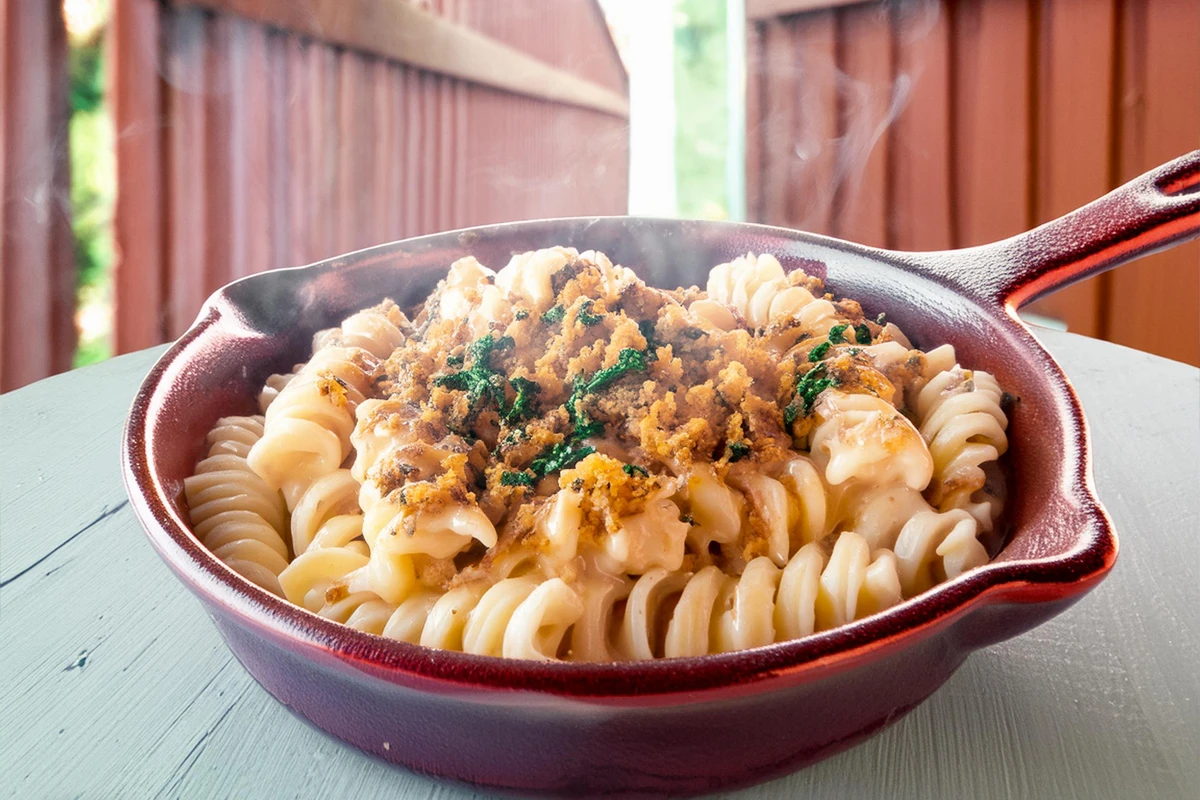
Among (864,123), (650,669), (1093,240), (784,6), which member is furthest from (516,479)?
(864,123)

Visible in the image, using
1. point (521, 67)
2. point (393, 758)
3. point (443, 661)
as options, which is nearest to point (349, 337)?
point (393, 758)

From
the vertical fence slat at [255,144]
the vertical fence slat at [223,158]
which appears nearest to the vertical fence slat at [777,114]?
the vertical fence slat at [255,144]

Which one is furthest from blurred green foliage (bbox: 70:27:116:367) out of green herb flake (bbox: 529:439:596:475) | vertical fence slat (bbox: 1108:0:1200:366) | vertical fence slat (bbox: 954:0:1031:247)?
vertical fence slat (bbox: 1108:0:1200:366)

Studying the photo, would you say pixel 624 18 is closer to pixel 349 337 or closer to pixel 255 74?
pixel 255 74

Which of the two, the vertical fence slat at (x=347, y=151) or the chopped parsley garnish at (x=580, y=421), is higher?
the vertical fence slat at (x=347, y=151)

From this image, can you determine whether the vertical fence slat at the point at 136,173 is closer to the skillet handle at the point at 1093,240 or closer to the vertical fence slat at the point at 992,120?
the skillet handle at the point at 1093,240

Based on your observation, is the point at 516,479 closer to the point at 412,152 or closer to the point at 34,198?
the point at 34,198

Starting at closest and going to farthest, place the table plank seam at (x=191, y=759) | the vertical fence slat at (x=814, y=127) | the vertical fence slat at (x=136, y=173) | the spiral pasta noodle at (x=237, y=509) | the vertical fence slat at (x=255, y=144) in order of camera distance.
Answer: the table plank seam at (x=191, y=759)
the spiral pasta noodle at (x=237, y=509)
the vertical fence slat at (x=136, y=173)
the vertical fence slat at (x=255, y=144)
the vertical fence slat at (x=814, y=127)
